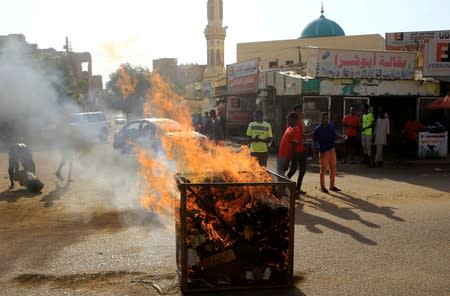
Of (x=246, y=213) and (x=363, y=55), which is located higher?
(x=363, y=55)

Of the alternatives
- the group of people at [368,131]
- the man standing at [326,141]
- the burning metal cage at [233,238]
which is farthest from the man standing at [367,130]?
the burning metal cage at [233,238]

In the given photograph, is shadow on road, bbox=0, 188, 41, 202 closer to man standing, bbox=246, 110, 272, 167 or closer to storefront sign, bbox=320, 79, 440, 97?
man standing, bbox=246, 110, 272, 167

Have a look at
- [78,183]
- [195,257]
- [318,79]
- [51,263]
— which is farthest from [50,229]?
[318,79]

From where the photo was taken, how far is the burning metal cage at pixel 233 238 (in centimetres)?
457

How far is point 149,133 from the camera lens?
14.7m

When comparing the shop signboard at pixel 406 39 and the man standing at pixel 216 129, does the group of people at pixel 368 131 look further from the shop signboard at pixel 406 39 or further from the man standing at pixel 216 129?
the shop signboard at pixel 406 39

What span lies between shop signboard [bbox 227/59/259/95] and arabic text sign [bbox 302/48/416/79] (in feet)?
13.5

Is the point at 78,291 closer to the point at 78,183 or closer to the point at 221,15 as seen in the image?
the point at 78,183

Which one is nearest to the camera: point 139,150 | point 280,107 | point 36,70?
point 36,70

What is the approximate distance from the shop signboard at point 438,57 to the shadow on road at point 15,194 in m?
13.0

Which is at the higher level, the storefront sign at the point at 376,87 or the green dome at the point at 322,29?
the green dome at the point at 322,29

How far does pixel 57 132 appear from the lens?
12.9 metres

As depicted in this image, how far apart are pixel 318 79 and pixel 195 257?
12.6 m

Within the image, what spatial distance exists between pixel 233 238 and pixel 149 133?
1041 cm
